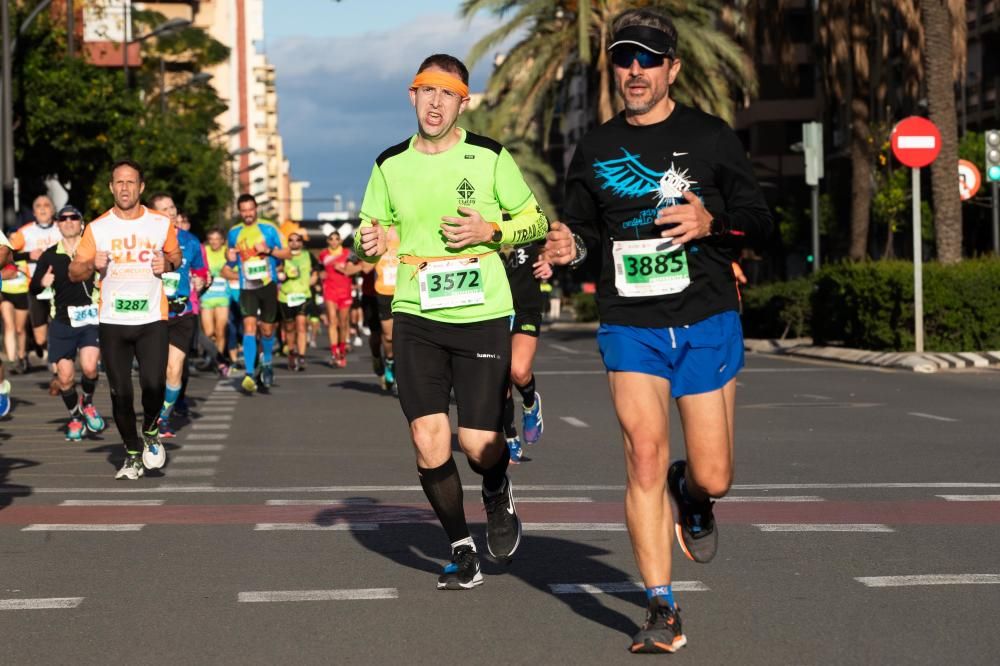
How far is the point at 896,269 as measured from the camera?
26.8 meters

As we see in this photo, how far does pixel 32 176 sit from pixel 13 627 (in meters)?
38.9

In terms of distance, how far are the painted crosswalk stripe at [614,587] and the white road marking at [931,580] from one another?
65 cm

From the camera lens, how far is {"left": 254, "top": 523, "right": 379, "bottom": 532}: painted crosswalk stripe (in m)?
9.50

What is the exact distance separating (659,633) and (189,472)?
7247 mm

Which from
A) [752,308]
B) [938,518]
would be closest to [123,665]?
[938,518]

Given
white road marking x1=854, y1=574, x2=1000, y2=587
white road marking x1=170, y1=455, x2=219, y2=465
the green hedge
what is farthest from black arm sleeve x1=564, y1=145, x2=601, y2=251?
the green hedge

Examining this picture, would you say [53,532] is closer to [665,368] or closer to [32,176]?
[665,368]

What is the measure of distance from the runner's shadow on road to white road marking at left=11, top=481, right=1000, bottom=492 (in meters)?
1.03

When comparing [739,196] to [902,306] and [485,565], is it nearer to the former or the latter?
[485,565]

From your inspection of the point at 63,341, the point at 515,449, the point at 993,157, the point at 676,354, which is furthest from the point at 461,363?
the point at 993,157

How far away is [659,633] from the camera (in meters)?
6.12

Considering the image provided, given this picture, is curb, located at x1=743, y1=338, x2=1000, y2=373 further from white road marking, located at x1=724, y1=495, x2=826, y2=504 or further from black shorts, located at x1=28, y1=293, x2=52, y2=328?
white road marking, located at x1=724, y1=495, x2=826, y2=504

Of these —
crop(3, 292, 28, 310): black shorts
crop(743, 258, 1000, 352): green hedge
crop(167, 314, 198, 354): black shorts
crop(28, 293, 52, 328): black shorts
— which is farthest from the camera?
crop(3, 292, 28, 310): black shorts

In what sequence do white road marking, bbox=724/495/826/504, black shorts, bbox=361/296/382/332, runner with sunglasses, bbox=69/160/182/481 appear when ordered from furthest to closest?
black shorts, bbox=361/296/382/332
runner with sunglasses, bbox=69/160/182/481
white road marking, bbox=724/495/826/504
